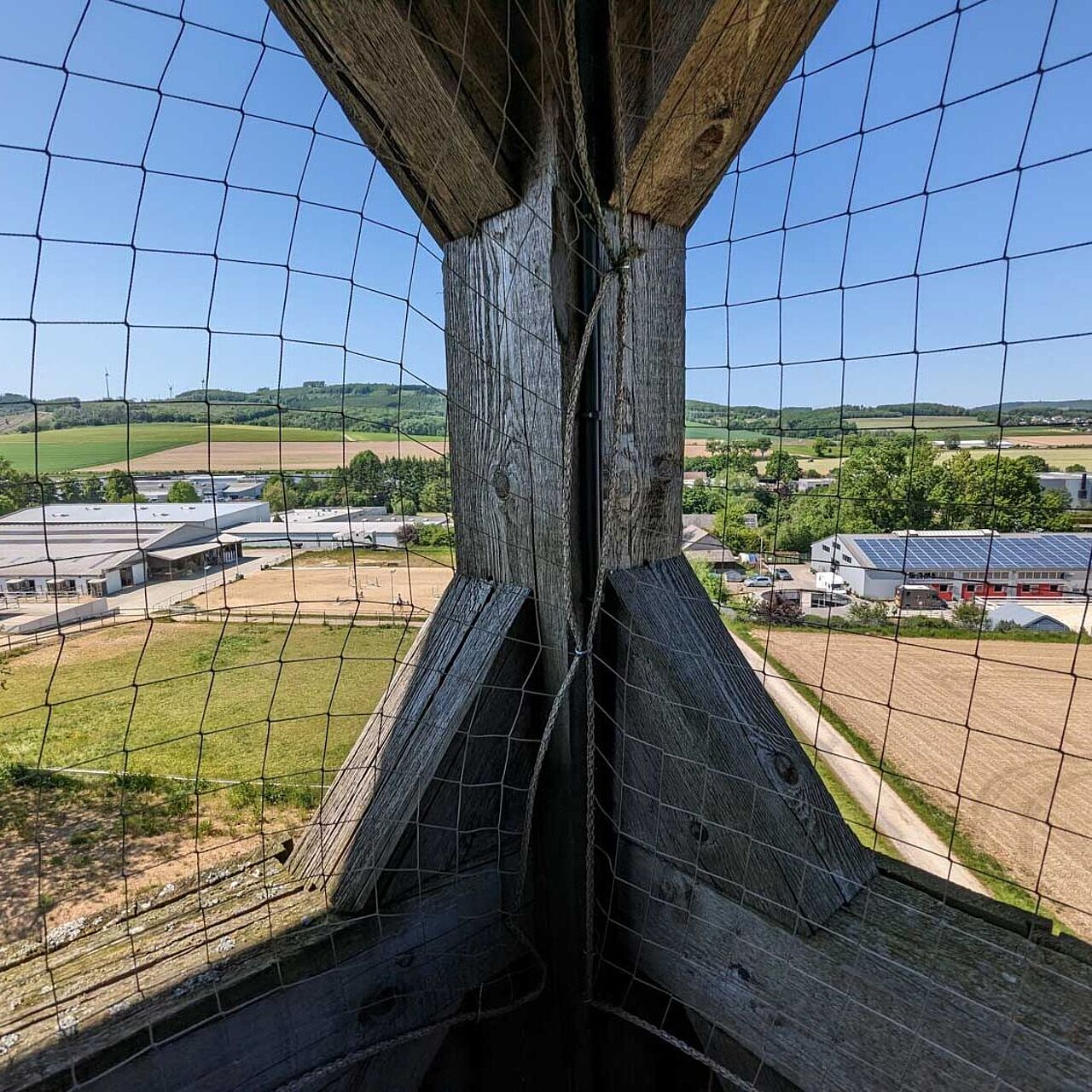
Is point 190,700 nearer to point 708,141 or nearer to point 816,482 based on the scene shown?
point 816,482

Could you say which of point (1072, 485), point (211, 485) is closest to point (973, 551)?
point (1072, 485)

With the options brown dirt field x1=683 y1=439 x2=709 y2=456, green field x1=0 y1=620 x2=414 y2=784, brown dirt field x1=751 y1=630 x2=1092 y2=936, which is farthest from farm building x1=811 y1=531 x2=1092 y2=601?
brown dirt field x1=751 y1=630 x2=1092 y2=936

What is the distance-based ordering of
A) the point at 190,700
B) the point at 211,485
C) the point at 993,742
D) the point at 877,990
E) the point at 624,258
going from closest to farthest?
the point at 877,990 → the point at 624,258 → the point at 211,485 → the point at 190,700 → the point at 993,742

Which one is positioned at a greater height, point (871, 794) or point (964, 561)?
point (964, 561)

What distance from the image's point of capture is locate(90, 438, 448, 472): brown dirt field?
112 cm

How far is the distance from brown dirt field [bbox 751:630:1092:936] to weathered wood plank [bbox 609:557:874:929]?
513cm

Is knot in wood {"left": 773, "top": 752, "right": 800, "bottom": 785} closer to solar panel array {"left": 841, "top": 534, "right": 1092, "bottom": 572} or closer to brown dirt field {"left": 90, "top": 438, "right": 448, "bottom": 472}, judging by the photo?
solar panel array {"left": 841, "top": 534, "right": 1092, "bottom": 572}

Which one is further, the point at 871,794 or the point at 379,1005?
the point at 871,794

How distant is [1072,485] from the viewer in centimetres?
125

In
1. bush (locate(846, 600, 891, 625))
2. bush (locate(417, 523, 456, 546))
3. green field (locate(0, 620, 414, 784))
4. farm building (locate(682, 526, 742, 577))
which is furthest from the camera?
green field (locate(0, 620, 414, 784))

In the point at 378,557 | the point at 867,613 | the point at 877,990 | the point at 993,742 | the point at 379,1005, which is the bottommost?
the point at 993,742

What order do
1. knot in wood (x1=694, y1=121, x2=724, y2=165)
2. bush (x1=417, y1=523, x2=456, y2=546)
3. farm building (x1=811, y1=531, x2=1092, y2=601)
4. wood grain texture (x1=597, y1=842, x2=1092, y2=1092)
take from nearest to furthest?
wood grain texture (x1=597, y1=842, x2=1092, y2=1092), knot in wood (x1=694, y1=121, x2=724, y2=165), bush (x1=417, y1=523, x2=456, y2=546), farm building (x1=811, y1=531, x2=1092, y2=601)

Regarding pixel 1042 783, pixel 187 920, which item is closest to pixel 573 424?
pixel 187 920

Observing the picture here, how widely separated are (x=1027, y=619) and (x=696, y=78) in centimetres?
209
